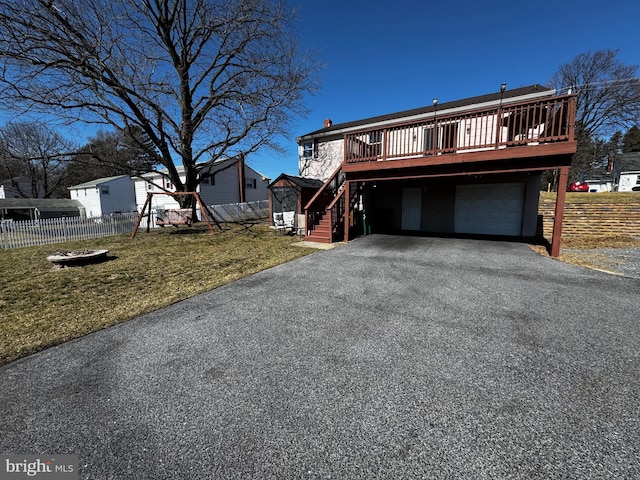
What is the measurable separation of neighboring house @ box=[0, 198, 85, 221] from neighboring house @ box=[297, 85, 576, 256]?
2946 cm

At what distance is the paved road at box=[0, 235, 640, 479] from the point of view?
5.67 feet

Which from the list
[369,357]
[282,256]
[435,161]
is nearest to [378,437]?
[369,357]

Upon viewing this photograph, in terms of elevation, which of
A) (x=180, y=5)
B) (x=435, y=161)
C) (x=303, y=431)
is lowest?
(x=303, y=431)

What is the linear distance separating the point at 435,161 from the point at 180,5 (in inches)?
546

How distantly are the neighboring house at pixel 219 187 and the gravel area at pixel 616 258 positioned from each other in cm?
1935

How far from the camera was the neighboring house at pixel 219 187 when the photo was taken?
21328 millimetres

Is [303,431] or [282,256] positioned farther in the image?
[282,256]

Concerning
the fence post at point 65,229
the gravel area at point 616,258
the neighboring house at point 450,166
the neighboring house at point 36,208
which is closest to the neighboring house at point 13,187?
the neighboring house at point 36,208

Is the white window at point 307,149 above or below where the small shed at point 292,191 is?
above

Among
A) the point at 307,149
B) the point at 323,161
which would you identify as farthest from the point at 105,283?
the point at 307,149

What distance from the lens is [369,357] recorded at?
2.87 metres

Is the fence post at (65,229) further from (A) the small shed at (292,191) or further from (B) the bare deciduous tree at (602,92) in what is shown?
(B) the bare deciduous tree at (602,92)

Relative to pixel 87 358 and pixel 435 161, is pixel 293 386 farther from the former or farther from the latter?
pixel 435 161

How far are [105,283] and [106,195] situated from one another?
95.8 feet
